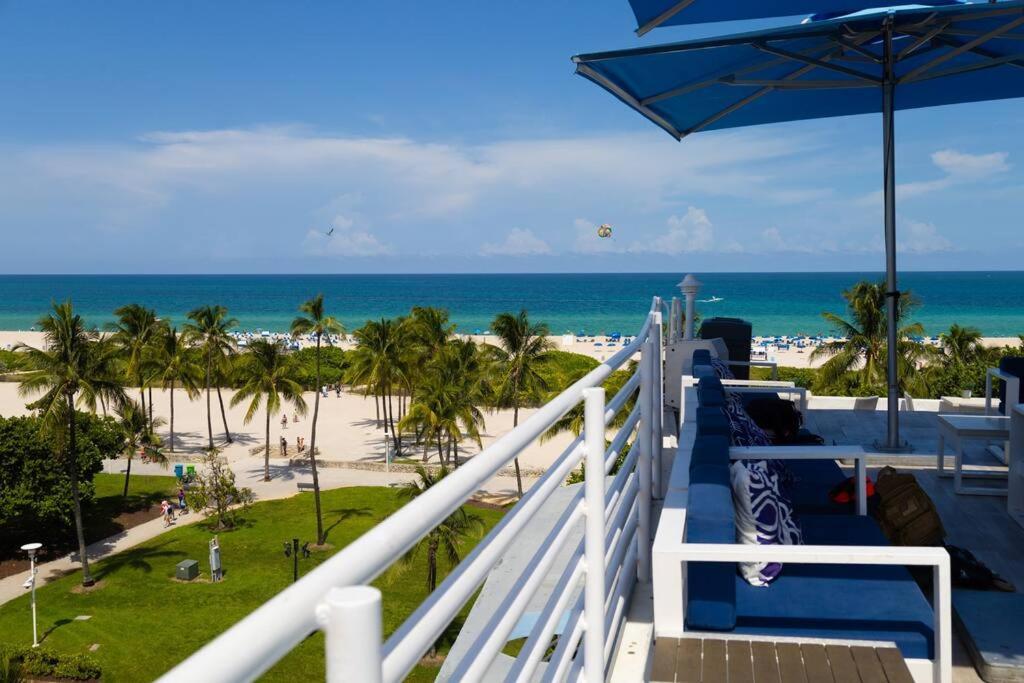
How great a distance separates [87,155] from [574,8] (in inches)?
3324

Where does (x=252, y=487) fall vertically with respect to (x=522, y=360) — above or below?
below

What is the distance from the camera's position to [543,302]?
4518 inches

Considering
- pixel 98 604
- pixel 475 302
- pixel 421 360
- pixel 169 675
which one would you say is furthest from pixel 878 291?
pixel 475 302

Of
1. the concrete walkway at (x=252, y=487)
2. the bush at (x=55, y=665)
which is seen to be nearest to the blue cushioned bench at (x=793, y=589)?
the bush at (x=55, y=665)

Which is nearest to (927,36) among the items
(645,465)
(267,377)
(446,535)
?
(645,465)

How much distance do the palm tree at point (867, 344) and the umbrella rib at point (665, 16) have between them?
2735 centimetres

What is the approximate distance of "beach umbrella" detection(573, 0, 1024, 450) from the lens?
4.62 m

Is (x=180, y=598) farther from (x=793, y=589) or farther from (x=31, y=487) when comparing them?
(x=793, y=589)

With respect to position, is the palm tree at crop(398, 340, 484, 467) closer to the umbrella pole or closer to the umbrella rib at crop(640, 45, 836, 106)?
the umbrella pole

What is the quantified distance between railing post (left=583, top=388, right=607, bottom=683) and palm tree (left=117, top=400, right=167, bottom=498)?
94.3ft

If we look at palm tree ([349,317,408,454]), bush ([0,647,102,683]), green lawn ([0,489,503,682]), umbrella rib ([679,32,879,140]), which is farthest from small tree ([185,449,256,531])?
umbrella rib ([679,32,879,140])

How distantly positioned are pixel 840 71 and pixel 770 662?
14.6 ft

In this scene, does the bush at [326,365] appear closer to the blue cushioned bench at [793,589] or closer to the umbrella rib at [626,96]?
the umbrella rib at [626,96]

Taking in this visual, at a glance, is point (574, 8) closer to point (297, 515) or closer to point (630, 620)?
point (297, 515)
